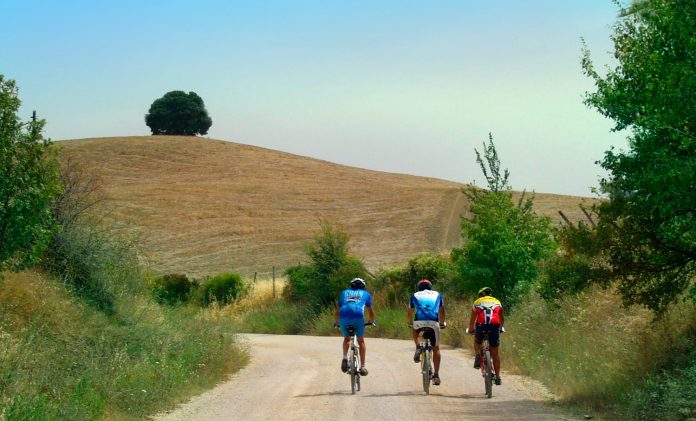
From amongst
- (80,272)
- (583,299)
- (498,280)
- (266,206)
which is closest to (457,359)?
(583,299)

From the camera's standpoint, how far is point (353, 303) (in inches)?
686

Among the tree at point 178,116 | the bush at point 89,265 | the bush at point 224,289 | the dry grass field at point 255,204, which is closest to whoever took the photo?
the bush at point 89,265

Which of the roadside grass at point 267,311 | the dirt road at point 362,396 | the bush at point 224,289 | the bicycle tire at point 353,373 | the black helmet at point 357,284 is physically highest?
the black helmet at point 357,284

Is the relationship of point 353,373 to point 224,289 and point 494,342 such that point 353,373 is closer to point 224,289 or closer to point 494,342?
point 494,342

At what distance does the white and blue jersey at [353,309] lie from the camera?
17312 millimetres

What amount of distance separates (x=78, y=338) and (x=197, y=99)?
117 meters

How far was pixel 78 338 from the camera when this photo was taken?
1716 centimetres

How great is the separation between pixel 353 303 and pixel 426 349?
1.75 meters

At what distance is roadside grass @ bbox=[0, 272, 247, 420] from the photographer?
12773mm

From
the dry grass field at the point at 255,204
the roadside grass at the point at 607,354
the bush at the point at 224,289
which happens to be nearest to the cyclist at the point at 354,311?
the roadside grass at the point at 607,354

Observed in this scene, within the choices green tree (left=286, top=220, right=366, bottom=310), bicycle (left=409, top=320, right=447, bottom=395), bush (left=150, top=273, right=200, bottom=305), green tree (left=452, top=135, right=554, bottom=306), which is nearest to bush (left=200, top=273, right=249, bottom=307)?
bush (left=150, top=273, right=200, bottom=305)

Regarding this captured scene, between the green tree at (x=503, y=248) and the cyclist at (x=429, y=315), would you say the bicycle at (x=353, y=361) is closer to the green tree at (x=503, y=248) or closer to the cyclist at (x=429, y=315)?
the cyclist at (x=429, y=315)

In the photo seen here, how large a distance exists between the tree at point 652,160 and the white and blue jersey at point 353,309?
4262mm

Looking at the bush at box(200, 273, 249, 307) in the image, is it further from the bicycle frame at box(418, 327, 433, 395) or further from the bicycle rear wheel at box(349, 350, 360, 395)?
the bicycle frame at box(418, 327, 433, 395)
